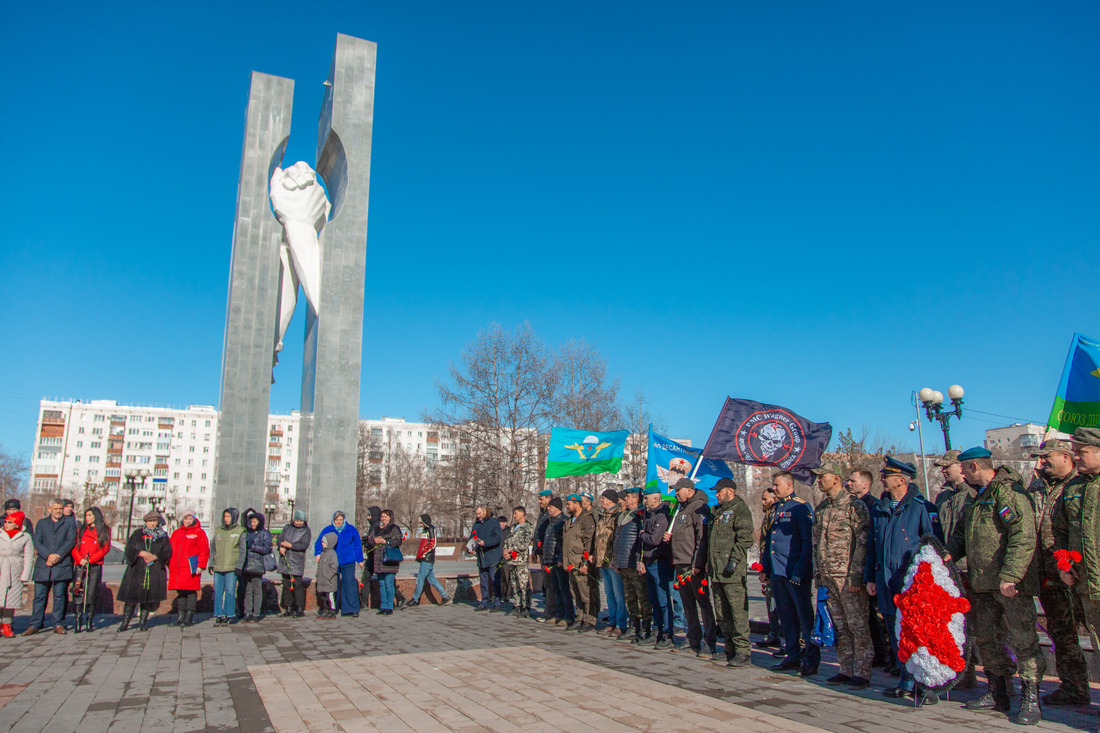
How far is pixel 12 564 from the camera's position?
8.81 metres

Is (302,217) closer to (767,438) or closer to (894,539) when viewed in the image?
(767,438)

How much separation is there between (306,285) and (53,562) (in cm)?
822

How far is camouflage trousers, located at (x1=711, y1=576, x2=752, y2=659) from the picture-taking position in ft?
22.2

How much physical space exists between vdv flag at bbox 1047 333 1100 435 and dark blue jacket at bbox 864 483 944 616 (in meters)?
3.31

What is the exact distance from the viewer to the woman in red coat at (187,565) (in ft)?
31.8

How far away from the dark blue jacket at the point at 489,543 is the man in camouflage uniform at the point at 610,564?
2.74 metres

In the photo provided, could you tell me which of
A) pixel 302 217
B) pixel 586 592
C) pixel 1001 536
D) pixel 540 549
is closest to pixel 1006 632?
pixel 1001 536

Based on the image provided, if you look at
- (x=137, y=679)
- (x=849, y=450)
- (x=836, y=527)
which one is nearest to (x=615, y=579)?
(x=836, y=527)

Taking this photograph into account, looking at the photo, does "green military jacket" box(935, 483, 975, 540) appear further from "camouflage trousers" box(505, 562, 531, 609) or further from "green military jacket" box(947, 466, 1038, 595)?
"camouflage trousers" box(505, 562, 531, 609)

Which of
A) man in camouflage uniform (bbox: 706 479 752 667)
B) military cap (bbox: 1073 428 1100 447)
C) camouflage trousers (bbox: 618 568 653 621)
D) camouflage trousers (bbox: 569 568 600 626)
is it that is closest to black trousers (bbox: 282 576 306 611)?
camouflage trousers (bbox: 569 568 600 626)

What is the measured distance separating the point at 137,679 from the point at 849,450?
25581 mm

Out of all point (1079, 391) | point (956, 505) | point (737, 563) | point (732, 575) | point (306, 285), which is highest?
point (306, 285)

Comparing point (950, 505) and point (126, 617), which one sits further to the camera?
point (126, 617)

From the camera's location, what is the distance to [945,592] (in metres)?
5.09
